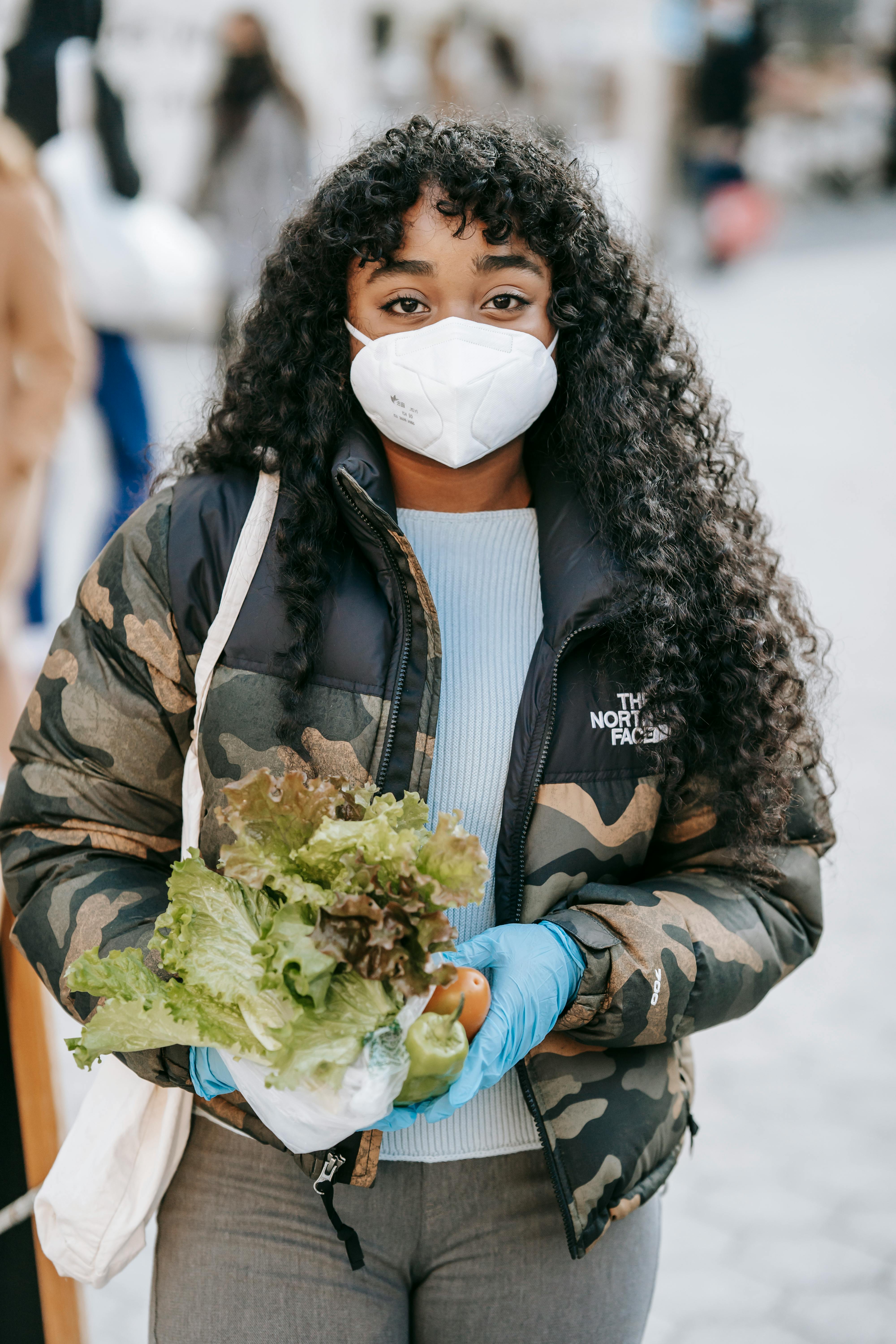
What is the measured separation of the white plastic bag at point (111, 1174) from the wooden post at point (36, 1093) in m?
0.28

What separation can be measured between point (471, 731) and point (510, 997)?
41cm

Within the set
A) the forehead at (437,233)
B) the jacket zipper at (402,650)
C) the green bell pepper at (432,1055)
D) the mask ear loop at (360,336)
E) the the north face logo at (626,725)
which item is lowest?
the green bell pepper at (432,1055)

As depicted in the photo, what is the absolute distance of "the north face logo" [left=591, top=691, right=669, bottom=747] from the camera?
71.5 inches

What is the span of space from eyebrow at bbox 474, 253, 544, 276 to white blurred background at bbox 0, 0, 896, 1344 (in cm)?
35

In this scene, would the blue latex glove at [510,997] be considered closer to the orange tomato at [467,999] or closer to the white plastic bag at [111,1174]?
the orange tomato at [467,999]

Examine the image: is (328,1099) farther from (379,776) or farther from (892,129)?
(892,129)

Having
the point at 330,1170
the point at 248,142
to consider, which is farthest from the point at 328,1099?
the point at 248,142

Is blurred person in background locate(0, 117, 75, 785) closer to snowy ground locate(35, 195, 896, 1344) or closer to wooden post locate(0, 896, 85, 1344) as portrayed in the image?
snowy ground locate(35, 195, 896, 1344)

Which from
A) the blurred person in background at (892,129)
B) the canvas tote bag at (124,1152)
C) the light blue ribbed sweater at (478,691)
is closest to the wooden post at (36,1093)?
the canvas tote bag at (124,1152)

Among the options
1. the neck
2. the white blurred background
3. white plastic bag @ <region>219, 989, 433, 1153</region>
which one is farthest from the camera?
the white blurred background

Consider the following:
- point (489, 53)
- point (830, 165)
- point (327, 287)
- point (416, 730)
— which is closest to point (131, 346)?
point (327, 287)

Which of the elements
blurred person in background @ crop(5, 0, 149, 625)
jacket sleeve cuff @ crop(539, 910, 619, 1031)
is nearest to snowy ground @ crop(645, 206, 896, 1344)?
jacket sleeve cuff @ crop(539, 910, 619, 1031)

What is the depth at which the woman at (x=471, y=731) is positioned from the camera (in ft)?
5.69

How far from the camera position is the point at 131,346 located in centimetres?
622
